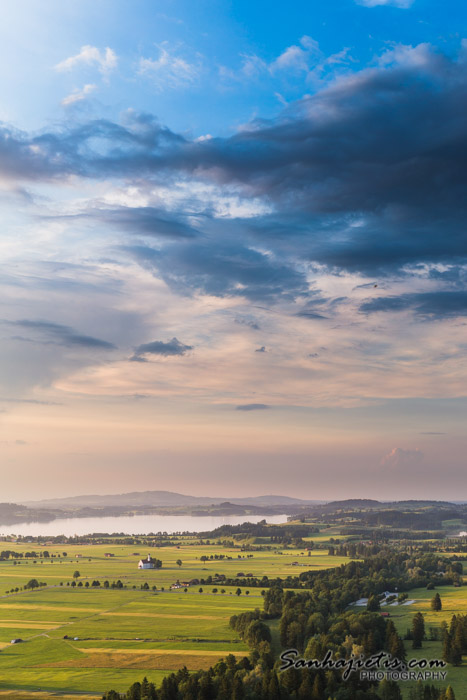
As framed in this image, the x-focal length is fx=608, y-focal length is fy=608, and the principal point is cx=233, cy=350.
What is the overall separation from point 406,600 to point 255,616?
47.3 m

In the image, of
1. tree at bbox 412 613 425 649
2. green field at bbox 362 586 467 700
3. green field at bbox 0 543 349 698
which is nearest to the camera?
green field at bbox 362 586 467 700

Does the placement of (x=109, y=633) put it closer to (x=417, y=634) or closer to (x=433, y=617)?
(x=417, y=634)

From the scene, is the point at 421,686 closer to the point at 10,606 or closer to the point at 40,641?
the point at 40,641

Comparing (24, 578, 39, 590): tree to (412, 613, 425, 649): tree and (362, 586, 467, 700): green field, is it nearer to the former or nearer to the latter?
(362, 586, 467, 700): green field

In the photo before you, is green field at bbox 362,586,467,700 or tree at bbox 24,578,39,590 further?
tree at bbox 24,578,39,590

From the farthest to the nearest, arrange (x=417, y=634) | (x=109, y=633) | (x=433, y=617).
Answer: (x=433, y=617)
(x=109, y=633)
(x=417, y=634)

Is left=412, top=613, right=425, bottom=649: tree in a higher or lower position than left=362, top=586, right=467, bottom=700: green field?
higher

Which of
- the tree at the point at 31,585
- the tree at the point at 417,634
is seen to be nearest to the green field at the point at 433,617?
the tree at the point at 417,634

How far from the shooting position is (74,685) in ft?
263

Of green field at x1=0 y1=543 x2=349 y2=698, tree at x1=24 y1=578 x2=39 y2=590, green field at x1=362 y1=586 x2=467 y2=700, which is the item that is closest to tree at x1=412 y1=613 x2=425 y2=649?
green field at x1=362 y1=586 x2=467 y2=700

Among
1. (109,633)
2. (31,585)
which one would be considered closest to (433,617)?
(109,633)

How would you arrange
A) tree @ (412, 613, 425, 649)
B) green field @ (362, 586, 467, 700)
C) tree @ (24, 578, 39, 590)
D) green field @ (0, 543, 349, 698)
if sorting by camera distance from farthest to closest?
1. tree @ (24, 578, 39, 590)
2. tree @ (412, 613, 425, 649)
3. green field @ (0, 543, 349, 698)
4. green field @ (362, 586, 467, 700)

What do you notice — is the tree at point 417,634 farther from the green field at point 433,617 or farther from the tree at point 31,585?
the tree at point 31,585

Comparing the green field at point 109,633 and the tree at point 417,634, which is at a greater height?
the tree at point 417,634
